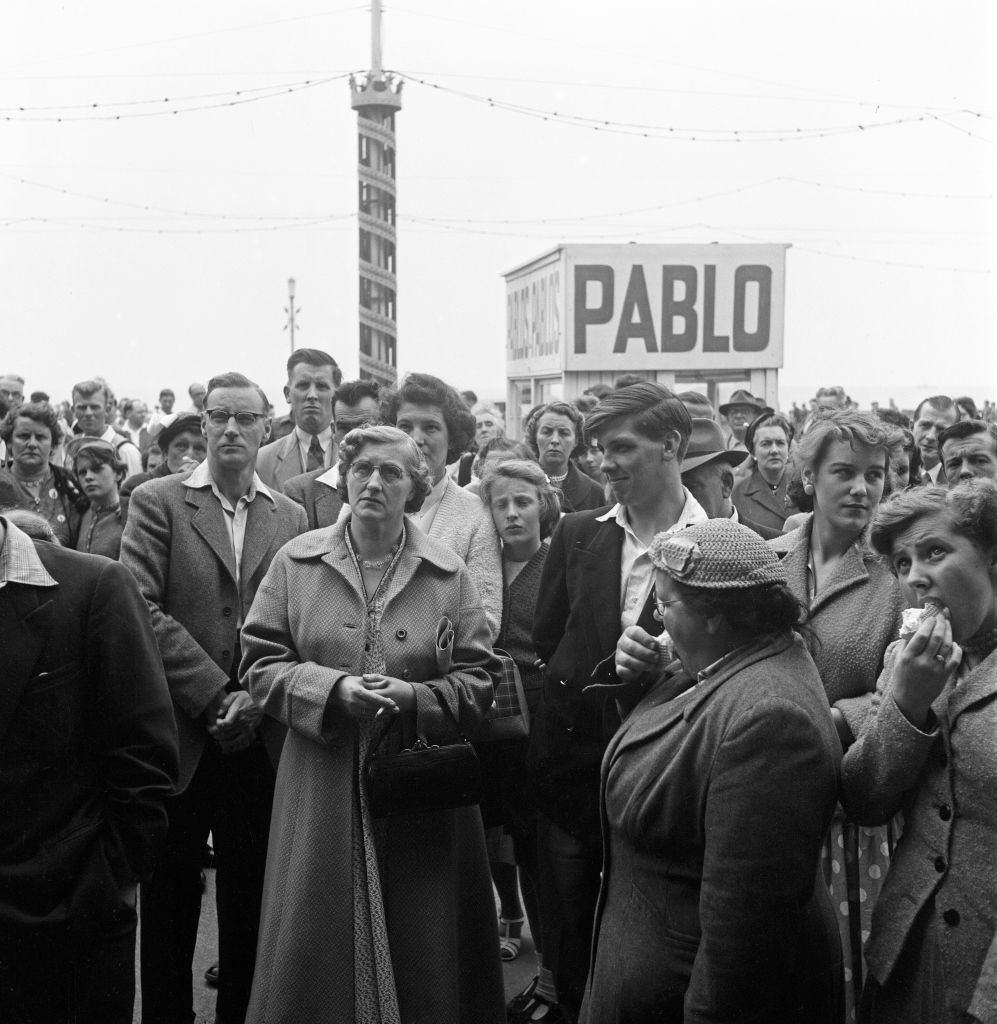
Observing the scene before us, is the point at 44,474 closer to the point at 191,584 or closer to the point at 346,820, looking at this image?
the point at 191,584

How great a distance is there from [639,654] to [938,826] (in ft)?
2.65

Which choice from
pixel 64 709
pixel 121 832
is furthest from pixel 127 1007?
pixel 64 709

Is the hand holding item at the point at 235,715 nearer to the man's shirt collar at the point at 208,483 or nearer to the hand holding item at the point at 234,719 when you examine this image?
the hand holding item at the point at 234,719

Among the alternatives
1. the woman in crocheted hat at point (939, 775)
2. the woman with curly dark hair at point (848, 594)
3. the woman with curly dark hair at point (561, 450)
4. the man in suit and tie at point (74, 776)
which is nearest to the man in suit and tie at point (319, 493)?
the woman with curly dark hair at point (561, 450)

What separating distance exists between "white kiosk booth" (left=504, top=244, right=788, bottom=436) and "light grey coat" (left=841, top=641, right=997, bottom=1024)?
12.4m

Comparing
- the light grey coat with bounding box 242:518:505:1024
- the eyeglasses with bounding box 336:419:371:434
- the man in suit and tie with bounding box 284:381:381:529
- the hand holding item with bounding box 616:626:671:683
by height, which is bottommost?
the light grey coat with bounding box 242:518:505:1024

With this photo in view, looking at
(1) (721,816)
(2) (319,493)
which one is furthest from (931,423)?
(1) (721,816)

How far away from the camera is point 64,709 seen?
2873mm

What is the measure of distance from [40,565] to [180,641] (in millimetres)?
1182

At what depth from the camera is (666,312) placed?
15.1 m

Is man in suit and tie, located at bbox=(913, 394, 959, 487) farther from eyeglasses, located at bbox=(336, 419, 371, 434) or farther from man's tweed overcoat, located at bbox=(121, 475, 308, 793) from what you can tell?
man's tweed overcoat, located at bbox=(121, 475, 308, 793)

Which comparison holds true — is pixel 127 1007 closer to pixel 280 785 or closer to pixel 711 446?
pixel 280 785

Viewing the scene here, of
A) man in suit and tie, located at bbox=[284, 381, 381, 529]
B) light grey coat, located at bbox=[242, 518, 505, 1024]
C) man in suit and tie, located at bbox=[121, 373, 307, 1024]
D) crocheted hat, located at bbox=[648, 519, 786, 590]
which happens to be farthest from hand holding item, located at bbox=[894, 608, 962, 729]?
man in suit and tie, located at bbox=[284, 381, 381, 529]

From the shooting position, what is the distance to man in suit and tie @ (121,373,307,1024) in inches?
154
